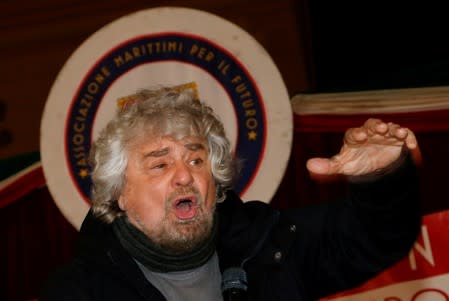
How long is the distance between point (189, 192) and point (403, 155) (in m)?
0.49

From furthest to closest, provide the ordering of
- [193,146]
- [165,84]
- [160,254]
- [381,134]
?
[165,84]
[193,146]
[160,254]
[381,134]

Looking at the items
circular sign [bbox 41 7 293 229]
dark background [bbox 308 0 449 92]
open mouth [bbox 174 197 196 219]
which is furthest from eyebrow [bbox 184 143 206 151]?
dark background [bbox 308 0 449 92]

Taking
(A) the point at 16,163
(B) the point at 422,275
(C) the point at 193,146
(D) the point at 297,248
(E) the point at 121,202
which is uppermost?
(C) the point at 193,146

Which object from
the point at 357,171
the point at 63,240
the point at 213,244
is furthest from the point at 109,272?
the point at 63,240

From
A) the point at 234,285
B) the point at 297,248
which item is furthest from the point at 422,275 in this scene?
the point at 234,285

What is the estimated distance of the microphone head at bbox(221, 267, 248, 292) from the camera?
1.58 meters

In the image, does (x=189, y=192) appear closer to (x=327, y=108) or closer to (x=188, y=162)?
(x=188, y=162)

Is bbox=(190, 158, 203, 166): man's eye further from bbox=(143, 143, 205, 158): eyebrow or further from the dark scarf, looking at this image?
the dark scarf

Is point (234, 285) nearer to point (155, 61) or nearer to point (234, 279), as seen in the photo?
point (234, 279)

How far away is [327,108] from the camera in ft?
10.2

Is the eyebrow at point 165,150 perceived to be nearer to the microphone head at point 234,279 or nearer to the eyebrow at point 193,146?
the eyebrow at point 193,146

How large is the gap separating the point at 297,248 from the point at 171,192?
0.31 meters

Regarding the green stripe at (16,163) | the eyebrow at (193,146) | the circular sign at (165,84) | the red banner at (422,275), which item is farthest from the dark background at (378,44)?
the eyebrow at (193,146)

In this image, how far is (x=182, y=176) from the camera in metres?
1.76
